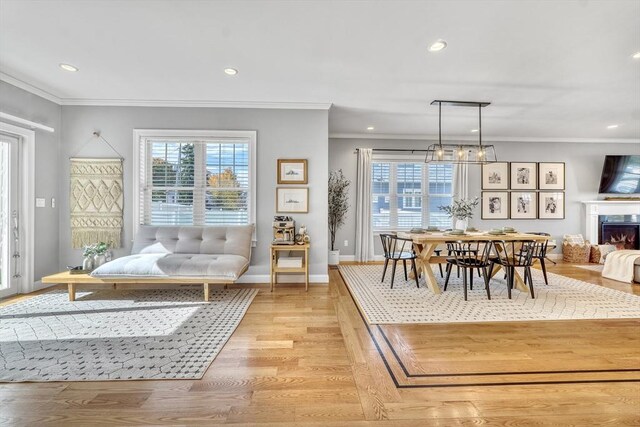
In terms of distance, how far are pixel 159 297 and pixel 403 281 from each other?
3.34 m

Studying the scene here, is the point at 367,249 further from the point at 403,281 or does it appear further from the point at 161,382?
the point at 161,382

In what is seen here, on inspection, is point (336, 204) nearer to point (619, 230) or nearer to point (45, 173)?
point (45, 173)

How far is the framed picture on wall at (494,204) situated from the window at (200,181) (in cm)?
510

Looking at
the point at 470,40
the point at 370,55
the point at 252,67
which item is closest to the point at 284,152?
the point at 252,67

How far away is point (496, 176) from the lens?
6.46m

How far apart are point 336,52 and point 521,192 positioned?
5.71 meters

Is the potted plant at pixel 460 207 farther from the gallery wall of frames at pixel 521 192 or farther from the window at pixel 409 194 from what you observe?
the gallery wall of frames at pixel 521 192

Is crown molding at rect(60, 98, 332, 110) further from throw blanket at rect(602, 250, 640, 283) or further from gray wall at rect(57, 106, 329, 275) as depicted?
throw blanket at rect(602, 250, 640, 283)

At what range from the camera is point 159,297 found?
3.62 meters

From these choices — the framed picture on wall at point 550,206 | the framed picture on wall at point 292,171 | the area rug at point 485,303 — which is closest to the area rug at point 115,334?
Answer: the area rug at point 485,303

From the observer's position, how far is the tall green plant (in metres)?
5.98

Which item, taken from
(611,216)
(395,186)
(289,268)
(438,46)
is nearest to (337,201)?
(395,186)

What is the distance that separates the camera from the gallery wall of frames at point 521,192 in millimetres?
6449

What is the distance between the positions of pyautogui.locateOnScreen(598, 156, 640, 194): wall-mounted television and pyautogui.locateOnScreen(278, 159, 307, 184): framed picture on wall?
684 cm
